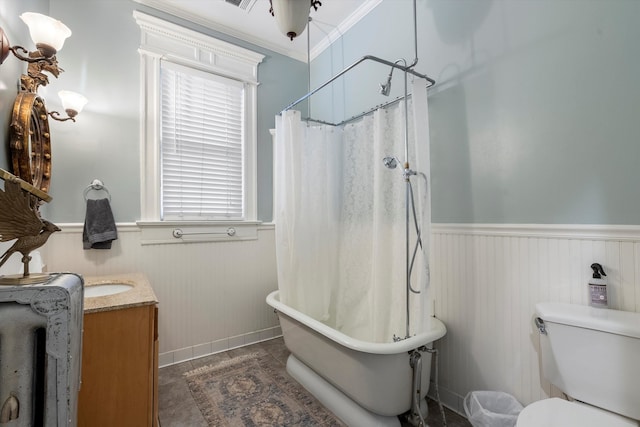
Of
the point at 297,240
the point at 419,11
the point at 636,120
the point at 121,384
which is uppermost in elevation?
the point at 419,11

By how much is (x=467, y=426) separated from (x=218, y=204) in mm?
2315

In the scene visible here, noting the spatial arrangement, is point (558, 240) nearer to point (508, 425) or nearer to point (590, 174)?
point (590, 174)

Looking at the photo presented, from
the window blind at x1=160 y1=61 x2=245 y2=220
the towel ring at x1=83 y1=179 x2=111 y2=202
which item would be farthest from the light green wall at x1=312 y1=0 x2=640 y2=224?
the towel ring at x1=83 y1=179 x2=111 y2=202

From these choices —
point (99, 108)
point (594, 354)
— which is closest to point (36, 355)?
point (594, 354)

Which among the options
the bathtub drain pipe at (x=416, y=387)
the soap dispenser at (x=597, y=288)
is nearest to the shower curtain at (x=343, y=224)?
the bathtub drain pipe at (x=416, y=387)

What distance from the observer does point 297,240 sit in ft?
7.07

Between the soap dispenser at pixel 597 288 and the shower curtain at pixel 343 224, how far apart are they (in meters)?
0.85

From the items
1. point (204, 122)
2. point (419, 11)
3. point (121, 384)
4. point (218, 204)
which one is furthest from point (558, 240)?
point (204, 122)

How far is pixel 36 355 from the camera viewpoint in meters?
0.54

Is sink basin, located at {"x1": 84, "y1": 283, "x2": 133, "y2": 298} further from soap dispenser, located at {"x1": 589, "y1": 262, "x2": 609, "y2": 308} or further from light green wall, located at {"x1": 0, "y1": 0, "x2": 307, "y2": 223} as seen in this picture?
soap dispenser, located at {"x1": 589, "y1": 262, "x2": 609, "y2": 308}

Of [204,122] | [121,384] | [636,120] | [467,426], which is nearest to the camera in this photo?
[636,120]

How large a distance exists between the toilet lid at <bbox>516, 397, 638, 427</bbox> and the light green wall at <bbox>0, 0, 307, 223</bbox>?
2.55 metres

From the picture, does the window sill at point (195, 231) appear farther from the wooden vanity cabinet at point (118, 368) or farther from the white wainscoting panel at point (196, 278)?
the wooden vanity cabinet at point (118, 368)

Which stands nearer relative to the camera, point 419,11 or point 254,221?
point 419,11
